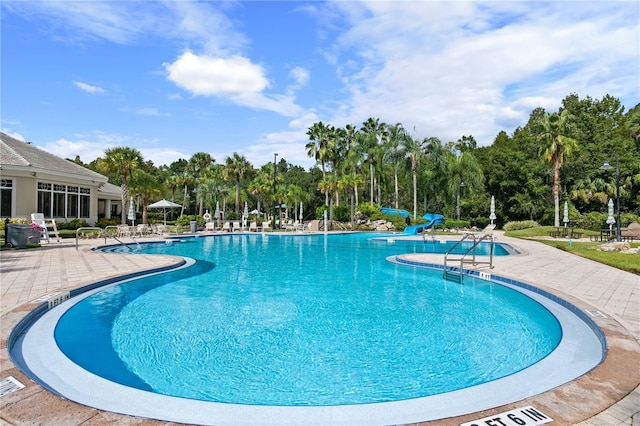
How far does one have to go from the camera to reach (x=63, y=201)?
22250 millimetres

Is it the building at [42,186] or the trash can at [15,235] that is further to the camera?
the building at [42,186]

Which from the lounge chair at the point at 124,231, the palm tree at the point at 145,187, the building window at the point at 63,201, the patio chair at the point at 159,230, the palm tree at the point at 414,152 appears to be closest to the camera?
the lounge chair at the point at 124,231

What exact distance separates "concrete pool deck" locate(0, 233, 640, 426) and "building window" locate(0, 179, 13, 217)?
888 cm

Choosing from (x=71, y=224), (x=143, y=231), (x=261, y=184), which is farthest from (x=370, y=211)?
(x=71, y=224)

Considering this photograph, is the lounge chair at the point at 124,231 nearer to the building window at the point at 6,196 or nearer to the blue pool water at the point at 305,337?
the building window at the point at 6,196

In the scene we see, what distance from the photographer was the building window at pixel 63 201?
68.8 feet

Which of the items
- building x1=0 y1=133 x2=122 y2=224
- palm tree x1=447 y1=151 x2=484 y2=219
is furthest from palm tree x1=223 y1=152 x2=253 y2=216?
palm tree x1=447 y1=151 x2=484 y2=219

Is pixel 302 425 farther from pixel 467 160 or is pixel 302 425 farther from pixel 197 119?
pixel 467 160

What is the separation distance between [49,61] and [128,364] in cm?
1443

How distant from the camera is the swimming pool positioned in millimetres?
3885

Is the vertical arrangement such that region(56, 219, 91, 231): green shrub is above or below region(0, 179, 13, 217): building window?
below

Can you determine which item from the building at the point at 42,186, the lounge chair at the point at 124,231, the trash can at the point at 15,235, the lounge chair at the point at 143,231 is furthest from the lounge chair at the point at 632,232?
the building at the point at 42,186

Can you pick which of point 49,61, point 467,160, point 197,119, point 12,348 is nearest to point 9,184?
point 49,61

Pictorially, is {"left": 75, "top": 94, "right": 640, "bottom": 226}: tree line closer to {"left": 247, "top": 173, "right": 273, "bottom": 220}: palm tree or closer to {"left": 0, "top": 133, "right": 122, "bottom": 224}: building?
{"left": 247, "top": 173, "right": 273, "bottom": 220}: palm tree
